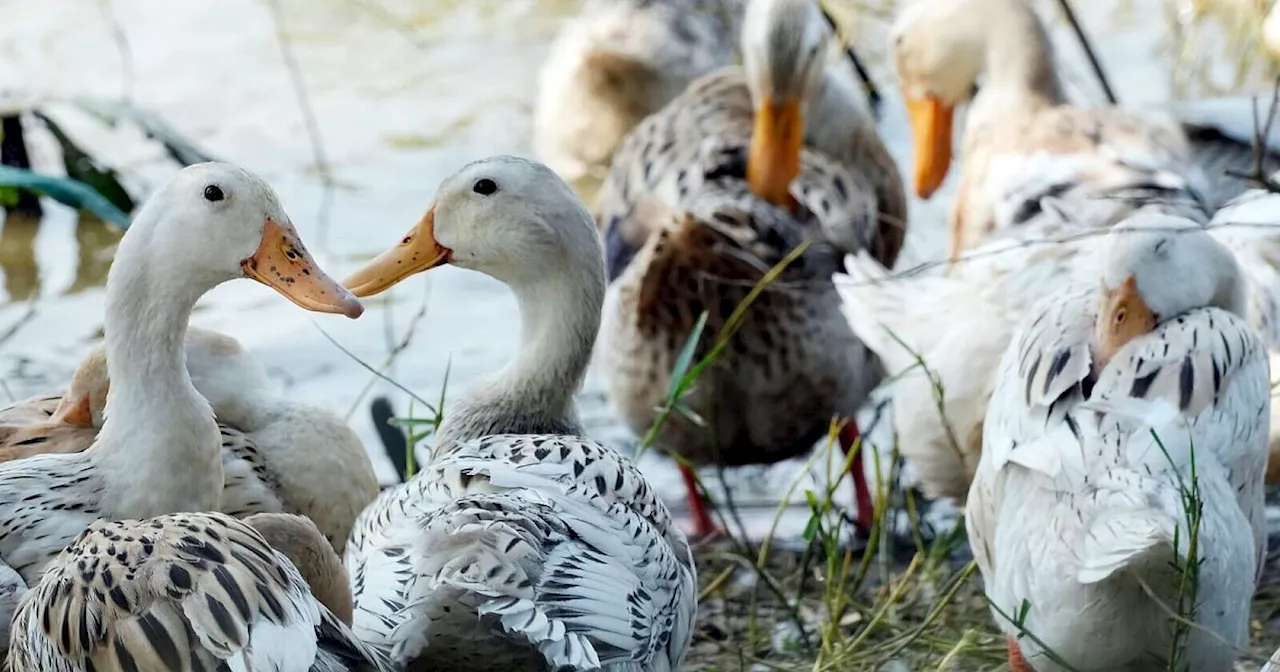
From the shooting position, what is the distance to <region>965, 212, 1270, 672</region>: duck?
3.57 meters

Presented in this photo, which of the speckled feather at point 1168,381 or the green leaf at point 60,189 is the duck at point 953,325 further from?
the green leaf at point 60,189

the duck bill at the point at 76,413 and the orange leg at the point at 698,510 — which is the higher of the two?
the duck bill at the point at 76,413

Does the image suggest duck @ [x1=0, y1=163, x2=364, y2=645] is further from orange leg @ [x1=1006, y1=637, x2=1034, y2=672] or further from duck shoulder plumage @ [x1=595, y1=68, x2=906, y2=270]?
duck shoulder plumage @ [x1=595, y1=68, x2=906, y2=270]

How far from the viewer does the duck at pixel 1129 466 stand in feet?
11.7

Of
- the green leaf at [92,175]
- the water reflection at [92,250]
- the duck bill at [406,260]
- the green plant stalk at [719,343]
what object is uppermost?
the duck bill at [406,260]

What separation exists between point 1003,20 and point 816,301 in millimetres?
1521

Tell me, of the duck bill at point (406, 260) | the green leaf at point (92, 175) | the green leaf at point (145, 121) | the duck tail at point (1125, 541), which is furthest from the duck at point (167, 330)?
the green leaf at point (92, 175)

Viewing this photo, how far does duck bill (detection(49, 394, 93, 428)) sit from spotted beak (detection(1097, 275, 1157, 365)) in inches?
85.7

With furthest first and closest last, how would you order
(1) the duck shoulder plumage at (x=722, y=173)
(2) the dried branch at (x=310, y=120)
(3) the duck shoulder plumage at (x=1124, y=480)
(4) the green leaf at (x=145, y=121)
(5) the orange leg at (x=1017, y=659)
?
(2) the dried branch at (x=310, y=120)
(4) the green leaf at (x=145, y=121)
(1) the duck shoulder plumage at (x=722, y=173)
(5) the orange leg at (x=1017, y=659)
(3) the duck shoulder plumage at (x=1124, y=480)

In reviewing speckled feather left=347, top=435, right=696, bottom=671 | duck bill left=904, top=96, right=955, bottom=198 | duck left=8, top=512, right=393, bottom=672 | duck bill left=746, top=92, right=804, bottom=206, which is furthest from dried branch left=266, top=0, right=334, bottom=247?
duck left=8, top=512, right=393, bottom=672

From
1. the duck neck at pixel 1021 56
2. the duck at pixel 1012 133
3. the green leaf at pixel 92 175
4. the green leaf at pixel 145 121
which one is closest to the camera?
the duck at pixel 1012 133

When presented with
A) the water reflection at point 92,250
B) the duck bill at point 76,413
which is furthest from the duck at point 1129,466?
the water reflection at point 92,250

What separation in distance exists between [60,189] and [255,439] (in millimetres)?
1833

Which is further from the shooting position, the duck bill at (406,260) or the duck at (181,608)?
the duck bill at (406,260)
